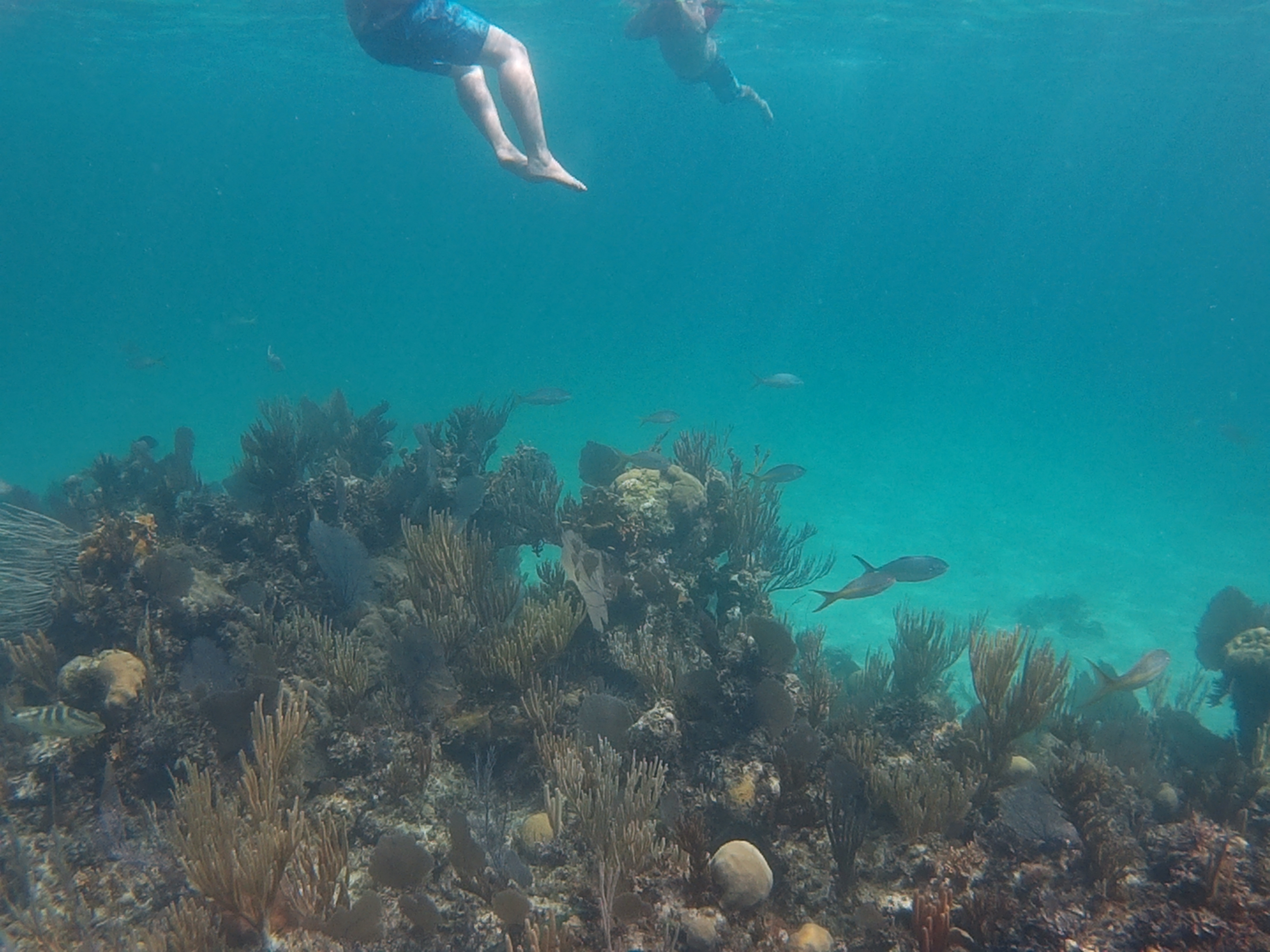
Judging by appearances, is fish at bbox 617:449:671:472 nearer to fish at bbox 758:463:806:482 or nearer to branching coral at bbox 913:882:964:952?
fish at bbox 758:463:806:482

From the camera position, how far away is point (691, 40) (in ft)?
50.3

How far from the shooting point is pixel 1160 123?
172ft

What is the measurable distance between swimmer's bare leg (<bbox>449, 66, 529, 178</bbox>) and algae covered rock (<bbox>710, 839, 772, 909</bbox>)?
6295 mm

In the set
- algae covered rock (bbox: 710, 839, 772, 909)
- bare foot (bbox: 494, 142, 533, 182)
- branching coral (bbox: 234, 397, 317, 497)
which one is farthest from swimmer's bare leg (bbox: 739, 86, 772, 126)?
algae covered rock (bbox: 710, 839, 772, 909)

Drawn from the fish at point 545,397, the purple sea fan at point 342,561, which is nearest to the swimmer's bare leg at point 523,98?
the purple sea fan at point 342,561

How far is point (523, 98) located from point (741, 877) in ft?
22.5

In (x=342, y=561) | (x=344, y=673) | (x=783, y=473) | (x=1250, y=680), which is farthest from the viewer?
(x=783, y=473)

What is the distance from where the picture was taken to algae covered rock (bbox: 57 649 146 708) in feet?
14.6

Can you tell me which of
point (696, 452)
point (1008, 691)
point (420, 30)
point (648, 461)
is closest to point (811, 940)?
point (1008, 691)

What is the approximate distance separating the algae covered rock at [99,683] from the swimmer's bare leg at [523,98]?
5.65 metres

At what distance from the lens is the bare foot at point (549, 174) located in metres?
6.43

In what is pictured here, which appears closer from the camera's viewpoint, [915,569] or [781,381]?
[915,569]

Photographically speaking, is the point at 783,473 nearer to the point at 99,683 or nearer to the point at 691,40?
the point at 99,683

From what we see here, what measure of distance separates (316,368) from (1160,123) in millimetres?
72391
